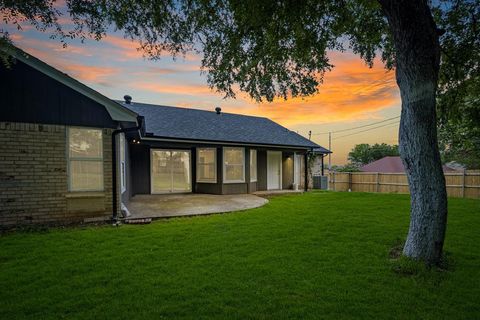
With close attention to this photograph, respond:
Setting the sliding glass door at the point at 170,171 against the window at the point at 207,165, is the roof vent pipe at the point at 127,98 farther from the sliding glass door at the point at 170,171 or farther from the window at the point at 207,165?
the window at the point at 207,165

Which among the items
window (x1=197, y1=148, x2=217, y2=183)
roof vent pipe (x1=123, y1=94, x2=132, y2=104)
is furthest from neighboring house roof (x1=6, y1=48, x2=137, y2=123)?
roof vent pipe (x1=123, y1=94, x2=132, y2=104)

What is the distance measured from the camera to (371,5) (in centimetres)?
657

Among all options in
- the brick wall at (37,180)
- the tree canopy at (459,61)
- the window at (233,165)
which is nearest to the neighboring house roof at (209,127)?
the window at (233,165)

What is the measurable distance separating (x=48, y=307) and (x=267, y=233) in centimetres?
438

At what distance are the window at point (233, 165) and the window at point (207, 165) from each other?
524mm

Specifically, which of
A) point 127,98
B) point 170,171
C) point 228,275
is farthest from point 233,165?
point 228,275

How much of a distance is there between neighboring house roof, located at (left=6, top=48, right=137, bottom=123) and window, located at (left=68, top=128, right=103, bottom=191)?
73 cm

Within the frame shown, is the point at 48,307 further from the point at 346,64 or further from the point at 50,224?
the point at 346,64

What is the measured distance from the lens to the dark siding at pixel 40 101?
21.6ft

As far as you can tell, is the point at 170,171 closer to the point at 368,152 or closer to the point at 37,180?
the point at 37,180

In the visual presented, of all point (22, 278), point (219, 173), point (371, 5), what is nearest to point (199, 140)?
point (219, 173)

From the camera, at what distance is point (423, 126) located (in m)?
4.27

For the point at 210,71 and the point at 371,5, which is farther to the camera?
the point at 210,71

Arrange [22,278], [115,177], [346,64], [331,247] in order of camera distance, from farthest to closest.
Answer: [346,64], [115,177], [331,247], [22,278]
